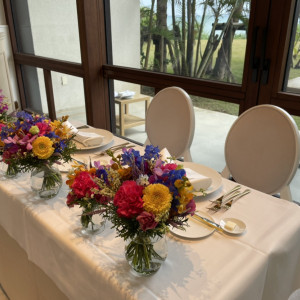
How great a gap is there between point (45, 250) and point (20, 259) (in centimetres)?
29

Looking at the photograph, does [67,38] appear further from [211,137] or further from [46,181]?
[46,181]

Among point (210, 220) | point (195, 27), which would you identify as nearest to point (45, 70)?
point (195, 27)

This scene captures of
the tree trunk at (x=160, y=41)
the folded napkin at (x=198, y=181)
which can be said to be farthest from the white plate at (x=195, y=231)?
the tree trunk at (x=160, y=41)

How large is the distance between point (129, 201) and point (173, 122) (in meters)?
1.22

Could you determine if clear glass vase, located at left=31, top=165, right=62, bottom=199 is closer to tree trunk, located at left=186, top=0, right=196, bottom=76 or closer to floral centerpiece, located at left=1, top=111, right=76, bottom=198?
floral centerpiece, located at left=1, top=111, right=76, bottom=198

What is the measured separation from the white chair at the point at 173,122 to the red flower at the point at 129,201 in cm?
111

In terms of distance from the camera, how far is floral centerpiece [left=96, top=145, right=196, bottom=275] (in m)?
0.64

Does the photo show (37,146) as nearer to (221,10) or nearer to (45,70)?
(221,10)

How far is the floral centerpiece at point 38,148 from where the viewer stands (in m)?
0.95

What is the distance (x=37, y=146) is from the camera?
3.07 ft

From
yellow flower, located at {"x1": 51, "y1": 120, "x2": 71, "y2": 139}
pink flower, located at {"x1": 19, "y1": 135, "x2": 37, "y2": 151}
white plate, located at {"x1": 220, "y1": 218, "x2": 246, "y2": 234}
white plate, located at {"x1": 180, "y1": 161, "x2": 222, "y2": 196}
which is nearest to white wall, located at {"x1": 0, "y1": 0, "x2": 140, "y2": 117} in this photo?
white plate, located at {"x1": 180, "y1": 161, "x2": 222, "y2": 196}

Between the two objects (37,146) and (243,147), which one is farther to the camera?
(243,147)

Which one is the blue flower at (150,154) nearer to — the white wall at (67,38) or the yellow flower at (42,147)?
the yellow flower at (42,147)

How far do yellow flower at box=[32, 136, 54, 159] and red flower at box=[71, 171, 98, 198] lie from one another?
226mm
